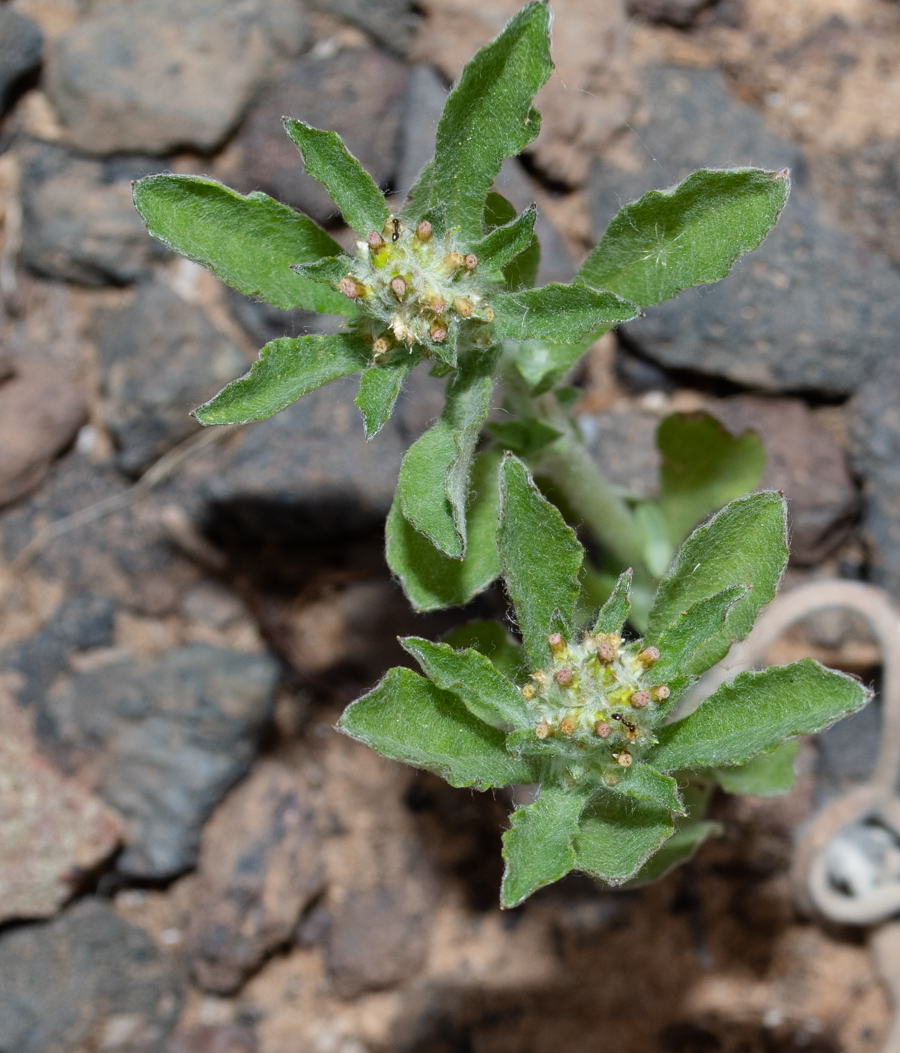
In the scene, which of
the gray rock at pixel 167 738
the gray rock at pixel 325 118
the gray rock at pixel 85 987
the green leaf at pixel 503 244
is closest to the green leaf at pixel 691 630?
the green leaf at pixel 503 244

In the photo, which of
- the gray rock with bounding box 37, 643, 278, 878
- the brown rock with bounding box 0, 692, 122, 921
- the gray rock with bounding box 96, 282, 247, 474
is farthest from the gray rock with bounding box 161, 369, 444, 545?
the brown rock with bounding box 0, 692, 122, 921

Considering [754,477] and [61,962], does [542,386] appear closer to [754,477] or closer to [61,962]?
[754,477]

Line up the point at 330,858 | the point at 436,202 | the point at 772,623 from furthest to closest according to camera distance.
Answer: the point at 330,858
the point at 772,623
the point at 436,202

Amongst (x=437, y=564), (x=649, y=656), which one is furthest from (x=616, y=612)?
(x=437, y=564)

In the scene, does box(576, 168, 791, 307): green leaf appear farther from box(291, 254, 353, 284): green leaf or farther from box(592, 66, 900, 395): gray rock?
box(592, 66, 900, 395): gray rock

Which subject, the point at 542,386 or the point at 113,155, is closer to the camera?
the point at 542,386

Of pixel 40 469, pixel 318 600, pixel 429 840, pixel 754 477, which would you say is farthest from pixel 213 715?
pixel 754 477
